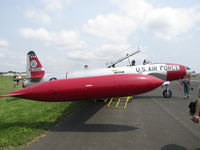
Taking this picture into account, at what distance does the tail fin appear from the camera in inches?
473

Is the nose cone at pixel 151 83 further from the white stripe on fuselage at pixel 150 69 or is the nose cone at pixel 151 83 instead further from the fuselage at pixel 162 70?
the fuselage at pixel 162 70

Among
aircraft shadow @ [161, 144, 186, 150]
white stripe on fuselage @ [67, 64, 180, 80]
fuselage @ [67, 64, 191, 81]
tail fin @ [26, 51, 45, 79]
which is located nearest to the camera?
aircraft shadow @ [161, 144, 186, 150]

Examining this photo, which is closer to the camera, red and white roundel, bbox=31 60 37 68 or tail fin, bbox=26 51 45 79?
tail fin, bbox=26 51 45 79

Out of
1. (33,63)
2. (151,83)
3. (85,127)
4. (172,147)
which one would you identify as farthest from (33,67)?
(172,147)

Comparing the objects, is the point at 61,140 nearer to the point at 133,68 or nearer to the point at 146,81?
the point at 146,81

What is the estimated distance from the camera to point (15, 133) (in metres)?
5.14

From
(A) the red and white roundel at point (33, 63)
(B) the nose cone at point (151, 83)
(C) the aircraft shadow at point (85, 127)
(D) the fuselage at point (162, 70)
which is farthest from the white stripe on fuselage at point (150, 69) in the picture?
(A) the red and white roundel at point (33, 63)

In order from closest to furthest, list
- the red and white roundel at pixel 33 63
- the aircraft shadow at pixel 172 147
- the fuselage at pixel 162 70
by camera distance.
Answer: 1. the aircraft shadow at pixel 172 147
2. the fuselage at pixel 162 70
3. the red and white roundel at pixel 33 63

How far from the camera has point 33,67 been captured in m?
12.1

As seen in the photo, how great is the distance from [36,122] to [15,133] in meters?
1.20

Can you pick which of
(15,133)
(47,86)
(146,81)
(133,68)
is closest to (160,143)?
(146,81)

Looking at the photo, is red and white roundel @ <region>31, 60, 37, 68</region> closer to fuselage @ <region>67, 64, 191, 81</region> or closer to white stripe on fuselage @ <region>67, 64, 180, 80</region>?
white stripe on fuselage @ <region>67, 64, 180, 80</region>

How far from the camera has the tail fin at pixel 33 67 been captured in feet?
39.4

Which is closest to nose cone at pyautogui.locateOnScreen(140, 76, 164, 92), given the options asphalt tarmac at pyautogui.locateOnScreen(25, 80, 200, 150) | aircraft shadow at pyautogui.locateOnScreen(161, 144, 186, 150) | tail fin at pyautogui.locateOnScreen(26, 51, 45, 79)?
asphalt tarmac at pyautogui.locateOnScreen(25, 80, 200, 150)
